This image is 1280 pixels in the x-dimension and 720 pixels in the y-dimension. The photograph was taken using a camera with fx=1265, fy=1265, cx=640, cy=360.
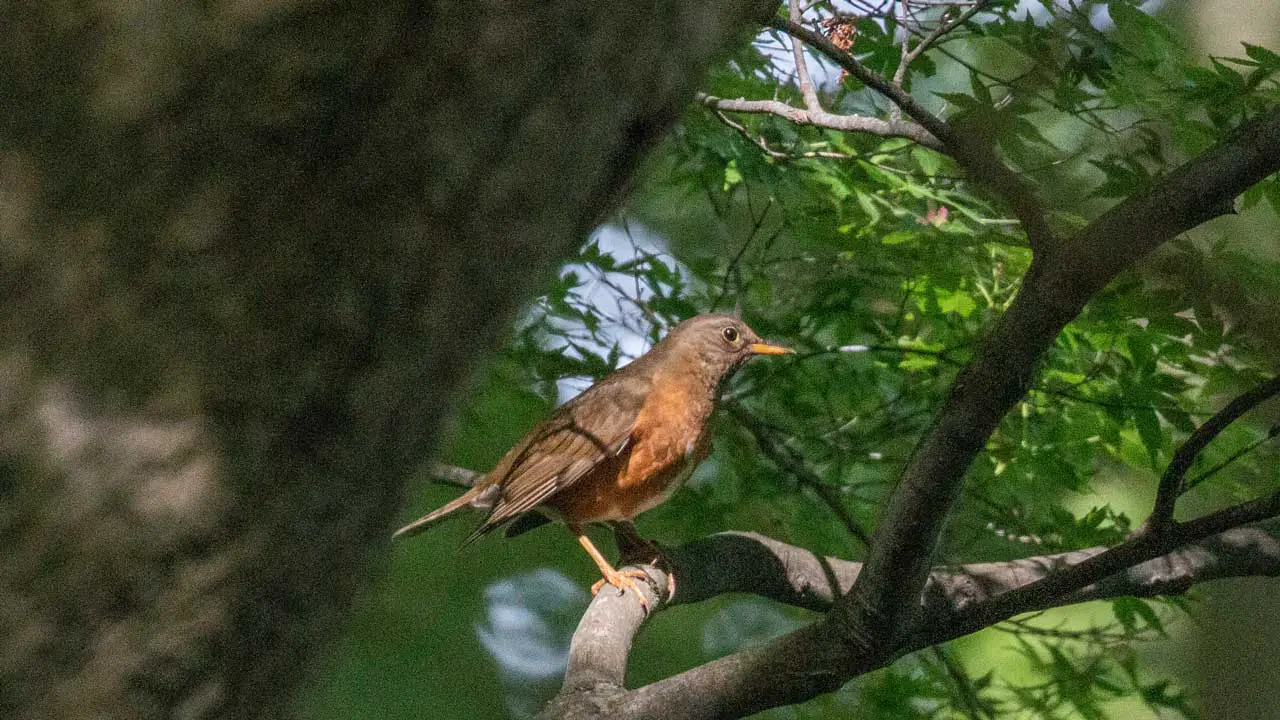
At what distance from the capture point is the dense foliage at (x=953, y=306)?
11.7ft

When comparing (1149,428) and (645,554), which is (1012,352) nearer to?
(1149,428)

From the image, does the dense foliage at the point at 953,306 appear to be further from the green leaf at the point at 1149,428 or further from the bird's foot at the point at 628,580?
the bird's foot at the point at 628,580

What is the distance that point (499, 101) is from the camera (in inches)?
39.4

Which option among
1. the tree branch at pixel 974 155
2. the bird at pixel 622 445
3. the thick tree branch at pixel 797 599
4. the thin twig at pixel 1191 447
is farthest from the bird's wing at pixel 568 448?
the thin twig at pixel 1191 447

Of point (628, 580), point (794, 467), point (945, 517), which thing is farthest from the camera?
point (794, 467)

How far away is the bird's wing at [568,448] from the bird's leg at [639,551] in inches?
12.5

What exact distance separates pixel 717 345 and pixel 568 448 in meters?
0.78

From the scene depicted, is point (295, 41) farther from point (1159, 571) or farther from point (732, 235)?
point (732, 235)

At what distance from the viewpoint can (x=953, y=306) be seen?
14.6 feet

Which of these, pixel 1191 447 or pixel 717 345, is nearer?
pixel 1191 447

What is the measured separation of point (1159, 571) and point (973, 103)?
60.7 inches

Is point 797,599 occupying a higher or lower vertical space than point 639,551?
lower

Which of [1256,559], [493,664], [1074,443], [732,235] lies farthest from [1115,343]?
[493,664]

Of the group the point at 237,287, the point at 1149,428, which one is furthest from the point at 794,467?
the point at 237,287
